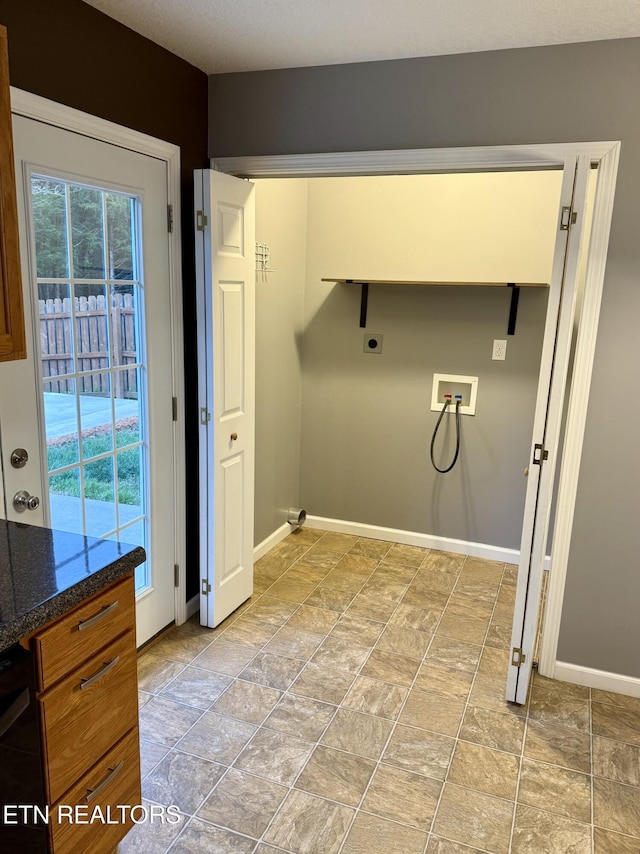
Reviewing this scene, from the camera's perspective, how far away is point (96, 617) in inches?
59.1

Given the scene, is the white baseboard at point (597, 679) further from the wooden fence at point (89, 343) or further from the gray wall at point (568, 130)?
the wooden fence at point (89, 343)

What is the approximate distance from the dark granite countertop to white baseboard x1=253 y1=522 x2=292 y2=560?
2027 millimetres

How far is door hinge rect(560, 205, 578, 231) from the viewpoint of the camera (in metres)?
2.09

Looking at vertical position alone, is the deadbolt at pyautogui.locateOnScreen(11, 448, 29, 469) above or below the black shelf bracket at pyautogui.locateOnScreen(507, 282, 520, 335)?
below

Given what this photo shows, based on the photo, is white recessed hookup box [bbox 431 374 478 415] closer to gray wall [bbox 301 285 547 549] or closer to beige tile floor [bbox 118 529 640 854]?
gray wall [bbox 301 285 547 549]

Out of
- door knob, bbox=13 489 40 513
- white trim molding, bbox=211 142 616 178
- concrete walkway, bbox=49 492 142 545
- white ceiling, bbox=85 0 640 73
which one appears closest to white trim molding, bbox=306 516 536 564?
concrete walkway, bbox=49 492 142 545

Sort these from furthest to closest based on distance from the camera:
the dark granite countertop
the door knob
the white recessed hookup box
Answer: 1. the white recessed hookup box
2. the door knob
3. the dark granite countertop

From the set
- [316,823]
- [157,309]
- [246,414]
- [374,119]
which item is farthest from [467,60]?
[316,823]

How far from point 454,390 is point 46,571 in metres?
2.70

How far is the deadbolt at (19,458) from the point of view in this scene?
6.30ft

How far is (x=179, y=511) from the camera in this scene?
2.80 m

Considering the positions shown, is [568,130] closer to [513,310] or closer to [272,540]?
[513,310]

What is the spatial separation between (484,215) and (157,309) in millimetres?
1972

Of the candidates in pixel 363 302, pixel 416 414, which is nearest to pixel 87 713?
pixel 416 414
